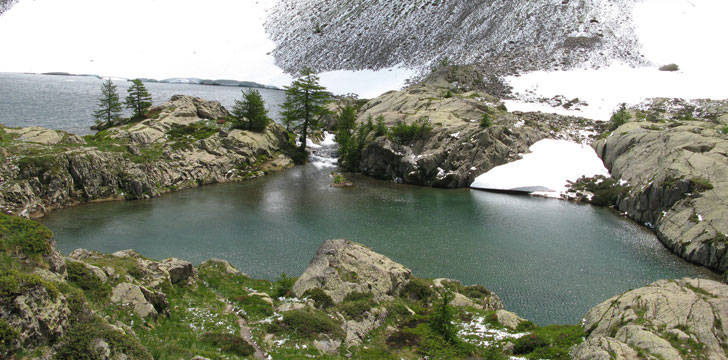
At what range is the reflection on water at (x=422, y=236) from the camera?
2734cm

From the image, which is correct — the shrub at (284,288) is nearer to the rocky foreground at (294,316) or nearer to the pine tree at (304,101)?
the rocky foreground at (294,316)

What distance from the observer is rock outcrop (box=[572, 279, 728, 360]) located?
12508 millimetres

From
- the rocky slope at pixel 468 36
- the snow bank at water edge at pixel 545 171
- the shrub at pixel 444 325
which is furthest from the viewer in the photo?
the rocky slope at pixel 468 36

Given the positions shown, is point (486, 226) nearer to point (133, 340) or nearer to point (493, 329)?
point (493, 329)

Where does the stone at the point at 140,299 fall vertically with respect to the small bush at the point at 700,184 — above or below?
below

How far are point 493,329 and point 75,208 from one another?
133 ft

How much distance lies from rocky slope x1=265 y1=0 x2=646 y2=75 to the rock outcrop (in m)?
102

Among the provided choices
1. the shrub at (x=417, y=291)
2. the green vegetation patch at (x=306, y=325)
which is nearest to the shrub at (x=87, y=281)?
the green vegetation patch at (x=306, y=325)

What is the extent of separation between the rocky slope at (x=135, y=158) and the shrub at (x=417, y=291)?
34.1 m

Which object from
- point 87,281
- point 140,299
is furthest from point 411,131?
point 87,281

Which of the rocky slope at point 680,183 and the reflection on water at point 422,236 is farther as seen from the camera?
the rocky slope at point 680,183

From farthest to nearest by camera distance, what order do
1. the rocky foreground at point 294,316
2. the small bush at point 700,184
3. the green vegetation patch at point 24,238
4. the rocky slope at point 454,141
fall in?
the rocky slope at point 454,141
the small bush at point 700,184
the green vegetation patch at point 24,238
the rocky foreground at point 294,316

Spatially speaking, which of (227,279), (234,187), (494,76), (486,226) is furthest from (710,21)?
(227,279)

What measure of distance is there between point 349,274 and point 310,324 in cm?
606
